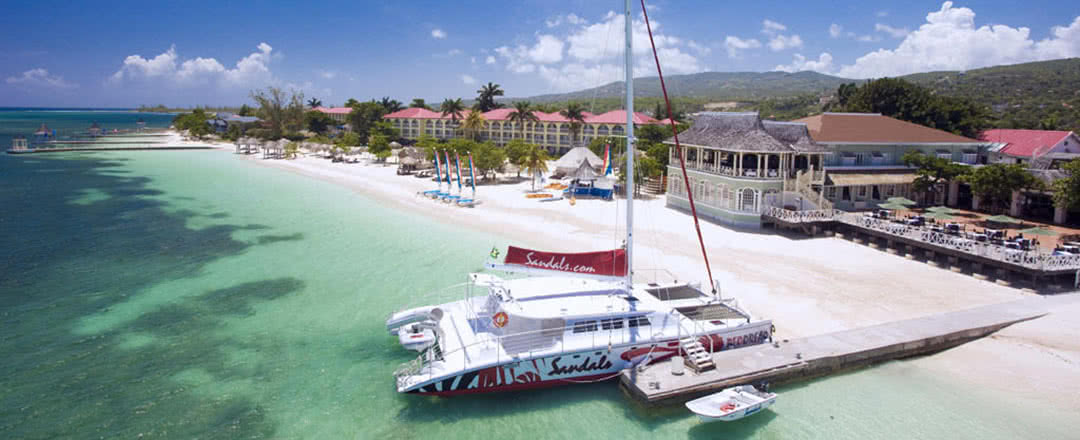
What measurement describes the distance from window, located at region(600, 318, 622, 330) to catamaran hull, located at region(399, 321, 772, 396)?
0.72 m

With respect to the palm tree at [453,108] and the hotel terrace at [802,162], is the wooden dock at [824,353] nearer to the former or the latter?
the hotel terrace at [802,162]

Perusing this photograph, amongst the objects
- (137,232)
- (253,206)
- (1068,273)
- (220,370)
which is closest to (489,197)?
(253,206)

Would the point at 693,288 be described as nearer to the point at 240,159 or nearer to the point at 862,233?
the point at 862,233

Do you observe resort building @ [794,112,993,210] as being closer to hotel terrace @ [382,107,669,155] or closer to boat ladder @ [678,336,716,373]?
boat ladder @ [678,336,716,373]

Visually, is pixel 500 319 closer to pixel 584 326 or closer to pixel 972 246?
pixel 584 326

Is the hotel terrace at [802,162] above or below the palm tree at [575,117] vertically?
below

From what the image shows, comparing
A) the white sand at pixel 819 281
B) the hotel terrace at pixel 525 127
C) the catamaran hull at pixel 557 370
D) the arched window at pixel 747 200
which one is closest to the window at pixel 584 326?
the catamaran hull at pixel 557 370

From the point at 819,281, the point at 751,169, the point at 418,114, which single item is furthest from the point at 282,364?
the point at 418,114

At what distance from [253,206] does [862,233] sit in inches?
1664

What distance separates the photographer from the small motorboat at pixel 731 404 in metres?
14.1

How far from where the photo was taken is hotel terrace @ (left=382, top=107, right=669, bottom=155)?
256 ft

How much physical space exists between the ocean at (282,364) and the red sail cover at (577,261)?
341 cm

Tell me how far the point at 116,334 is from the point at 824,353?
75.4ft

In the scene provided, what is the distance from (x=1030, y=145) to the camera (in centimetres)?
4088
